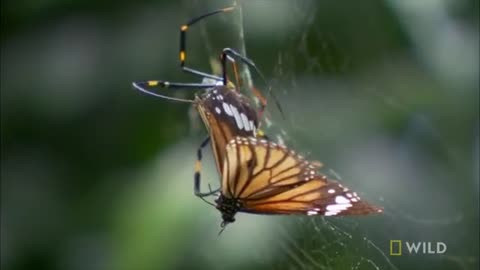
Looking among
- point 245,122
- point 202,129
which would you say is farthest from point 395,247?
point 202,129

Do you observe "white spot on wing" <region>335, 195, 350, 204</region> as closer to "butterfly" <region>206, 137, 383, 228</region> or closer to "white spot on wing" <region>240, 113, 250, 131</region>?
"butterfly" <region>206, 137, 383, 228</region>

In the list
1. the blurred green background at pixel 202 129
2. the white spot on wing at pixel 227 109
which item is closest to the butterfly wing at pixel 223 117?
the white spot on wing at pixel 227 109

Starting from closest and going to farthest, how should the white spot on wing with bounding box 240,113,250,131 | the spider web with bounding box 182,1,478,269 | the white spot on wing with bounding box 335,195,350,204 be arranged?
the white spot on wing with bounding box 335,195,350,204 < the white spot on wing with bounding box 240,113,250,131 < the spider web with bounding box 182,1,478,269

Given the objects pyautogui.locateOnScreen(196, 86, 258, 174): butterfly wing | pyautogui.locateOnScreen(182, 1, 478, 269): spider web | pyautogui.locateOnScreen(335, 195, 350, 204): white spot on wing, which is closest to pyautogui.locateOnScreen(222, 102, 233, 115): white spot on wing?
pyautogui.locateOnScreen(196, 86, 258, 174): butterfly wing

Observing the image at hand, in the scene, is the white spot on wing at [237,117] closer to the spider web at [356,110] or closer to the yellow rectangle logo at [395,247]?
the yellow rectangle logo at [395,247]

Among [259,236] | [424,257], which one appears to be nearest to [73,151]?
[259,236]

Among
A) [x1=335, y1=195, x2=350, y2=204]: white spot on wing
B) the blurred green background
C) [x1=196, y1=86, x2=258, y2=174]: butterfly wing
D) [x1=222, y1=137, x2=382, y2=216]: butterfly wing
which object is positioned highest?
the blurred green background

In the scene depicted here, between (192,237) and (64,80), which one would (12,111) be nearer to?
(64,80)
